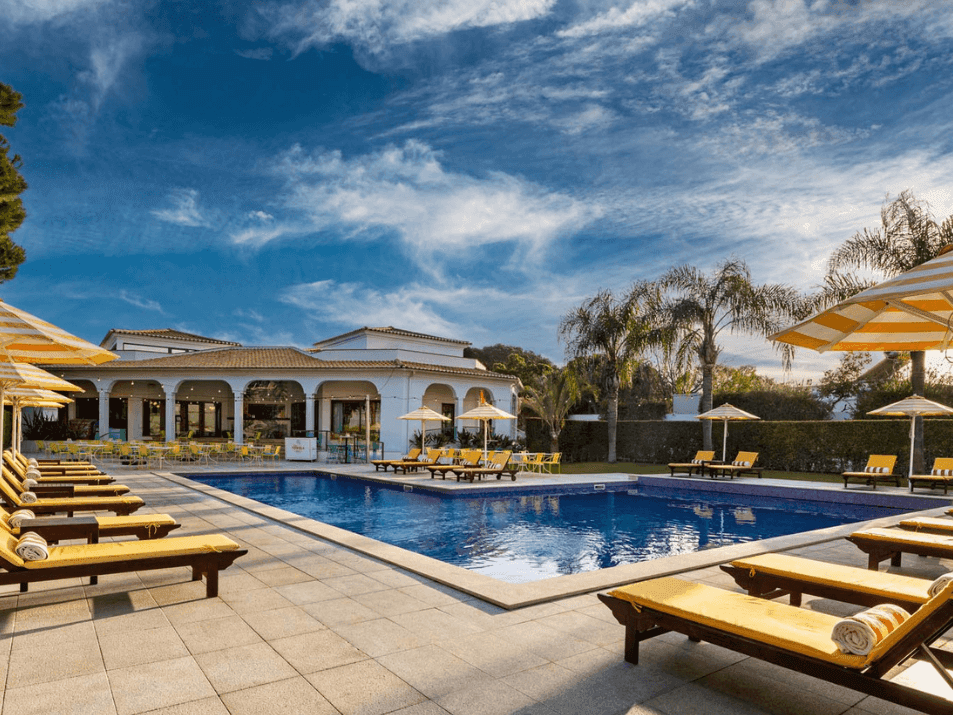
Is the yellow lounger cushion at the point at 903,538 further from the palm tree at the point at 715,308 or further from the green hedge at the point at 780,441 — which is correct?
the palm tree at the point at 715,308

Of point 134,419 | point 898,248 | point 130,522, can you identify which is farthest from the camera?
point 134,419

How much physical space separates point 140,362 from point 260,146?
16.3 m

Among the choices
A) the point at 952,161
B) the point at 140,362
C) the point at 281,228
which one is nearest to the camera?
the point at 952,161

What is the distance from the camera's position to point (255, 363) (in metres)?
27.0

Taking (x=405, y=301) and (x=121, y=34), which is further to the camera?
(x=405, y=301)

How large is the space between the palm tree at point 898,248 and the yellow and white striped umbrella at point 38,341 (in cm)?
1884

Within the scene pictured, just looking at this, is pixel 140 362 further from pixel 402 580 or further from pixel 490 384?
pixel 402 580

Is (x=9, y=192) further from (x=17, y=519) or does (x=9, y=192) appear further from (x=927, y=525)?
(x=927, y=525)

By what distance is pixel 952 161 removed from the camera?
13.3 meters

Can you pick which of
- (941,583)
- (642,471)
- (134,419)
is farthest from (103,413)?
(941,583)

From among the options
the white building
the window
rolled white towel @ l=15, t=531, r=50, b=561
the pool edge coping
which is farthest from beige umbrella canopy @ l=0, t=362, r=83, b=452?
the window

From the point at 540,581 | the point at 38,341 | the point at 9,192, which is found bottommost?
the point at 540,581

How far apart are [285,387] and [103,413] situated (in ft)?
27.6

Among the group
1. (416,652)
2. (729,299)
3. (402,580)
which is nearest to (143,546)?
(402,580)
